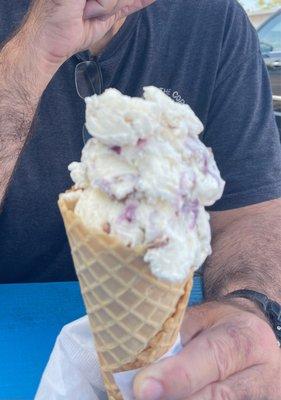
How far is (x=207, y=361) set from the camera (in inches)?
38.0

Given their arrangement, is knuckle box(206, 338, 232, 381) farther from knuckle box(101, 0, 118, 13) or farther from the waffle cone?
knuckle box(101, 0, 118, 13)

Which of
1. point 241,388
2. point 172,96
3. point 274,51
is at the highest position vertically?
point 172,96

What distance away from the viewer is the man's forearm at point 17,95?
1428mm

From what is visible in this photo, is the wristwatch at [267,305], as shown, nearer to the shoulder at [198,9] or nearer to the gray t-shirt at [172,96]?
the gray t-shirt at [172,96]

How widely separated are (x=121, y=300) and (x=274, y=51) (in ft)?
15.4

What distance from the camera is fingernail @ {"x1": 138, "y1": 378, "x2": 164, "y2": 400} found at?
0.91m

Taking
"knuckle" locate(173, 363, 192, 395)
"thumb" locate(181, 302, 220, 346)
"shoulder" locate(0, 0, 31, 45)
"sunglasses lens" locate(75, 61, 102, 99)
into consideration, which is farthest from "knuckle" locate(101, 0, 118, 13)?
"knuckle" locate(173, 363, 192, 395)

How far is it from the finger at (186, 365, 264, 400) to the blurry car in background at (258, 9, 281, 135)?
13.7 ft

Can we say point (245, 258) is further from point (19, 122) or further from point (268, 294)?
point (19, 122)

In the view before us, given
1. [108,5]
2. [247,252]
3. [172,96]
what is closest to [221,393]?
[247,252]

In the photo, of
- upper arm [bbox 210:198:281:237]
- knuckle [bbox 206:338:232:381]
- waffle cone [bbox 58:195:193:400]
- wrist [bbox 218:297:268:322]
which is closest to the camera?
waffle cone [bbox 58:195:193:400]

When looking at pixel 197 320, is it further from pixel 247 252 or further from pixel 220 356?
pixel 247 252

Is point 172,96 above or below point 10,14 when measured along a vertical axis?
below

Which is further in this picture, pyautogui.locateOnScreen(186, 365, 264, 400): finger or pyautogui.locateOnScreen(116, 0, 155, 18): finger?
pyautogui.locateOnScreen(116, 0, 155, 18): finger
